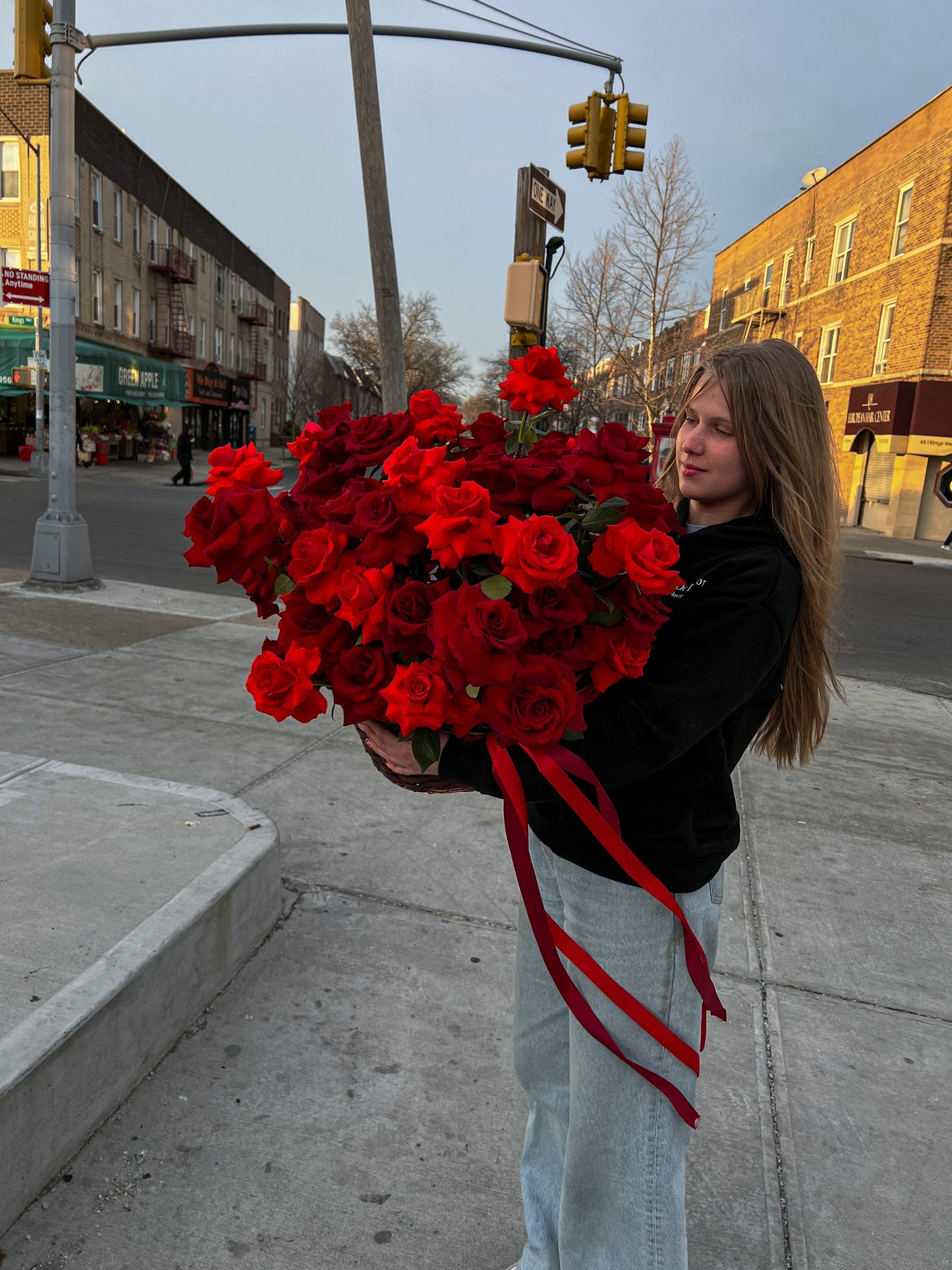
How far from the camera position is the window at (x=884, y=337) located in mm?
25594

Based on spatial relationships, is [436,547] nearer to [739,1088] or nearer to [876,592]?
[739,1088]

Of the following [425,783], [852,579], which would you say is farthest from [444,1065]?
[852,579]

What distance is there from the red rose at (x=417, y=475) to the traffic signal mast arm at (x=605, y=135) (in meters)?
10.3

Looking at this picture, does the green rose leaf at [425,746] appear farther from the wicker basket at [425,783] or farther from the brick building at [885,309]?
the brick building at [885,309]

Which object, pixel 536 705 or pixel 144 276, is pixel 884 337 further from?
pixel 536 705

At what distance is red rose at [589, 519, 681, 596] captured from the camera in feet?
4.12

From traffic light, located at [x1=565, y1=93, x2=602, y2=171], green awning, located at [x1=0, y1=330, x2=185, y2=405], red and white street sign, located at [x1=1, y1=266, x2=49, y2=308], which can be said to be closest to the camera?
traffic light, located at [x1=565, y1=93, x2=602, y2=171]

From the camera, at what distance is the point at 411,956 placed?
2.94 meters

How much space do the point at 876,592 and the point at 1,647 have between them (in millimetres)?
11853

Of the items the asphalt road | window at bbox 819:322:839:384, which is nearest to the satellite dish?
window at bbox 819:322:839:384

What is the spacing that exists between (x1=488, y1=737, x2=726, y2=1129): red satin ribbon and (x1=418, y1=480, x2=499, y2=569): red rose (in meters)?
0.29

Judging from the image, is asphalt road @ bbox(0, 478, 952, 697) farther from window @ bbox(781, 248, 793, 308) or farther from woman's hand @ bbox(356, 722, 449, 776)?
window @ bbox(781, 248, 793, 308)

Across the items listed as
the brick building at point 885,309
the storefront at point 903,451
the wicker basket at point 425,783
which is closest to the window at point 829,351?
the brick building at point 885,309

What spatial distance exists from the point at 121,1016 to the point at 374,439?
59.9 inches
